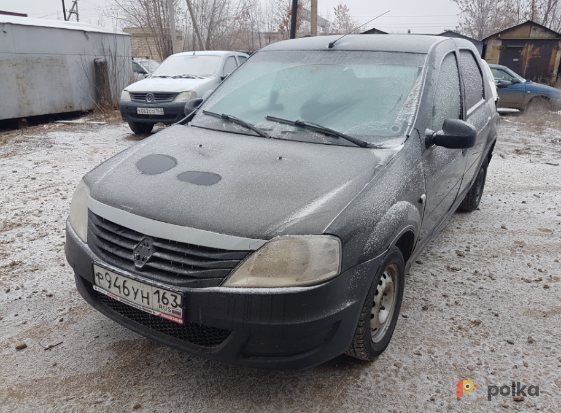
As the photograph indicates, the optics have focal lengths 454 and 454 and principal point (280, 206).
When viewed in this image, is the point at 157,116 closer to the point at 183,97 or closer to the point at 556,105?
the point at 183,97

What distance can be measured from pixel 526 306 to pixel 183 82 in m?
7.45

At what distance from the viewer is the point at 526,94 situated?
43.5ft

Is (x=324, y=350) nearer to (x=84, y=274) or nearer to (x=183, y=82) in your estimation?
(x=84, y=274)

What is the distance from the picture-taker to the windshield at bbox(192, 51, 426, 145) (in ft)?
8.71

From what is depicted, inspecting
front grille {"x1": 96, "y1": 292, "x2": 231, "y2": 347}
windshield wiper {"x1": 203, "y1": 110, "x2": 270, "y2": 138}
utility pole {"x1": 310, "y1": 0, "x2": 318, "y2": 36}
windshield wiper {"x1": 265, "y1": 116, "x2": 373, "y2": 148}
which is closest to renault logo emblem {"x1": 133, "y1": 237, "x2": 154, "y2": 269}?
front grille {"x1": 96, "y1": 292, "x2": 231, "y2": 347}

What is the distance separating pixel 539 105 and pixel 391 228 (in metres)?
13.6

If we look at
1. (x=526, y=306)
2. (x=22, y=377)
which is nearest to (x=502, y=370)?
(x=526, y=306)

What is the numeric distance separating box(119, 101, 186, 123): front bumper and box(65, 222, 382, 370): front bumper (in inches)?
262

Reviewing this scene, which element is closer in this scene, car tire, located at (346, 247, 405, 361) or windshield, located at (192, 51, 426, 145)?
car tire, located at (346, 247, 405, 361)

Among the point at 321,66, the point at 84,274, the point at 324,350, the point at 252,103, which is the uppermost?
the point at 321,66

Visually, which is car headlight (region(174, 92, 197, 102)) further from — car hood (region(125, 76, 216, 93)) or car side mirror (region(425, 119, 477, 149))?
car side mirror (region(425, 119, 477, 149))

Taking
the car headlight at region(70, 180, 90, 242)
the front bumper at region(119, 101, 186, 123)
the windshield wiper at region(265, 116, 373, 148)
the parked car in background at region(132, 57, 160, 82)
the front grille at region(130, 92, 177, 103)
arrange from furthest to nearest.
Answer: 1. the parked car in background at region(132, 57, 160, 82)
2. the front grille at region(130, 92, 177, 103)
3. the front bumper at region(119, 101, 186, 123)
4. the windshield wiper at region(265, 116, 373, 148)
5. the car headlight at region(70, 180, 90, 242)

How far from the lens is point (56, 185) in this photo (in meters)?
5.56

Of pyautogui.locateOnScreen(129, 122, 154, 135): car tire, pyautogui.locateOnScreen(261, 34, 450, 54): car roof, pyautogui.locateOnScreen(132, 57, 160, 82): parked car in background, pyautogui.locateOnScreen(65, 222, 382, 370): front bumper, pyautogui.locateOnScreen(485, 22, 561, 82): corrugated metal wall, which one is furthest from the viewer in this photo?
pyautogui.locateOnScreen(485, 22, 561, 82): corrugated metal wall
